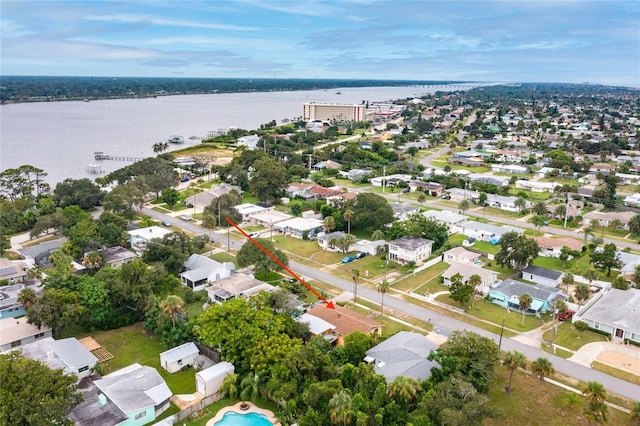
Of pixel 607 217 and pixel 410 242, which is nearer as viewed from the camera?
pixel 410 242

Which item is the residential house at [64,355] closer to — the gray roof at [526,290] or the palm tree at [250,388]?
the palm tree at [250,388]

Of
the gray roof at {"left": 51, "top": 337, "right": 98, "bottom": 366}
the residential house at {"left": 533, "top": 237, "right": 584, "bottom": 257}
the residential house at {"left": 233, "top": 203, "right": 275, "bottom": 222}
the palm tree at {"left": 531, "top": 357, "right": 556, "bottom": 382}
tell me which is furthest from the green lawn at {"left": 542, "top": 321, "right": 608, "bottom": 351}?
the residential house at {"left": 233, "top": 203, "right": 275, "bottom": 222}

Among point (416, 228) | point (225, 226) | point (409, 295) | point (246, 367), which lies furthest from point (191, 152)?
point (246, 367)

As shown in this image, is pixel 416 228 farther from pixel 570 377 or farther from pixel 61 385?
pixel 61 385

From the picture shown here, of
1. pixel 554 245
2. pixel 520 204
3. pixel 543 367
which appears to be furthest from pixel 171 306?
pixel 520 204

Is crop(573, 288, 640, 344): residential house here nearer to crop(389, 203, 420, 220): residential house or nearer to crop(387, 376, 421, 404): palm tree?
crop(387, 376, 421, 404): palm tree

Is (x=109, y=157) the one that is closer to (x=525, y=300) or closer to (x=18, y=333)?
(x=18, y=333)
